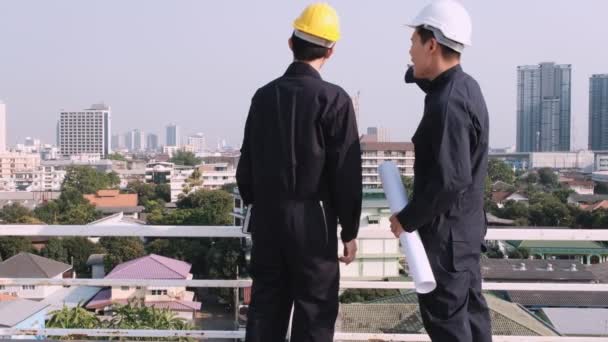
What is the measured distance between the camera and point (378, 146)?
163ft

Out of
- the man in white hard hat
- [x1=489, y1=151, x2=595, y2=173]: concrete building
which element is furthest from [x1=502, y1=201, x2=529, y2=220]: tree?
[x1=489, y1=151, x2=595, y2=173]: concrete building

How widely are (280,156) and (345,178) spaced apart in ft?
0.59

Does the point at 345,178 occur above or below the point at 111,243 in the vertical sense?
above

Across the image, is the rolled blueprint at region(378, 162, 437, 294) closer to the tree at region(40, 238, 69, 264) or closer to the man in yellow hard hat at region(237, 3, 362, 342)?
the man in yellow hard hat at region(237, 3, 362, 342)

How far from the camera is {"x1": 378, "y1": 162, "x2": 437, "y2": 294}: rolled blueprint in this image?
155 centimetres

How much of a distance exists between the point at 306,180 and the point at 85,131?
118m

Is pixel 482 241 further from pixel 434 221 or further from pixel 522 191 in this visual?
pixel 522 191

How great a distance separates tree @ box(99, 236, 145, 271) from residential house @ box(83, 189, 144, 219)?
16.1 m

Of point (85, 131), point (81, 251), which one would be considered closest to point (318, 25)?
point (81, 251)

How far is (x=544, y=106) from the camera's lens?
8812 cm

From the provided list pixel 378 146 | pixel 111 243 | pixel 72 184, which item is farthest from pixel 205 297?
pixel 72 184

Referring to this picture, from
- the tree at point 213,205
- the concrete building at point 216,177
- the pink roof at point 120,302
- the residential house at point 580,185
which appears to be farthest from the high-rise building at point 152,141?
the pink roof at point 120,302

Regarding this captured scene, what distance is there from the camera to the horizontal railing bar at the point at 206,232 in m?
2.16

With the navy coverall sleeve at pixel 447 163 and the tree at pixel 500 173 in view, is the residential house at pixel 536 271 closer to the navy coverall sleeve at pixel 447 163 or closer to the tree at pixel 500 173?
the navy coverall sleeve at pixel 447 163
